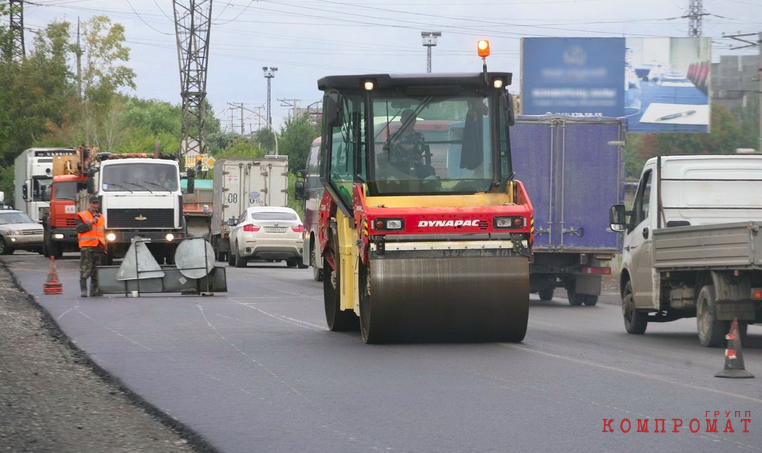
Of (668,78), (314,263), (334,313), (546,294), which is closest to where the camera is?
(334,313)

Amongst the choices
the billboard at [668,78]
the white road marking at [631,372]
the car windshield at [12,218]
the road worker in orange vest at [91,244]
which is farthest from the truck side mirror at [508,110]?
the billboard at [668,78]

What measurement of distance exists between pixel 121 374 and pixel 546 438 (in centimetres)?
483

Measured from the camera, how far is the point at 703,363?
42.7ft

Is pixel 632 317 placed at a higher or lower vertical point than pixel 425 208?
lower

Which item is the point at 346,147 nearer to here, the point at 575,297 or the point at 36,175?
the point at 575,297

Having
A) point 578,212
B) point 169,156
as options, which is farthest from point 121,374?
point 169,156

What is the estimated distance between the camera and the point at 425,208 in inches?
535

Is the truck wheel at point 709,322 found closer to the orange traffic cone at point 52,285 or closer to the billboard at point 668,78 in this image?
the orange traffic cone at point 52,285

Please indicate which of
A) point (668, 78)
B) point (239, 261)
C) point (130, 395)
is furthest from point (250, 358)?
point (668, 78)

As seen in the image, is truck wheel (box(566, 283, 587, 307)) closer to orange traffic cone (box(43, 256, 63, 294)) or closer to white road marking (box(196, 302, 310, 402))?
white road marking (box(196, 302, 310, 402))

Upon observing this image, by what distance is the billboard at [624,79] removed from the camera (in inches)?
1993

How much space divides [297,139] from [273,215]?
62.0m

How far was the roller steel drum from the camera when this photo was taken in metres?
13.2

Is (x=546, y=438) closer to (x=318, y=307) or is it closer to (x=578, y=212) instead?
(x=318, y=307)
